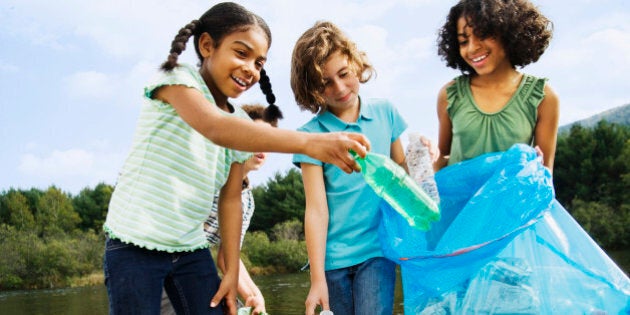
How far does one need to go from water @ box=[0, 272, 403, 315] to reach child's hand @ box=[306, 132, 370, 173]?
13.3 m

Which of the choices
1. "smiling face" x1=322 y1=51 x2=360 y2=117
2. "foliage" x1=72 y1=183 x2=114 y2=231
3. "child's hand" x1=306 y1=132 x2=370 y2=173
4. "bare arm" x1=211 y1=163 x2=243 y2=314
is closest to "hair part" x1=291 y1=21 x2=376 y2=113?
"smiling face" x1=322 y1=51 x2=360 y2=117

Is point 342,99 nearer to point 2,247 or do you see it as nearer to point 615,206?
point 615,206

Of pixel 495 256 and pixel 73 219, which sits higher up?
pixel 73 219

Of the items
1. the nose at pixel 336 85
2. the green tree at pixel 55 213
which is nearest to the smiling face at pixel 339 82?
the nose at pixel 336 85

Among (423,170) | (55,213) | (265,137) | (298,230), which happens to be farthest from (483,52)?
(55,213)

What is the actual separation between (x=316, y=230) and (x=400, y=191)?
1.26 ft

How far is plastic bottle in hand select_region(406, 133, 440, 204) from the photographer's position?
2268mm

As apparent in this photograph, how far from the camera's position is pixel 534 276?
6.82ft

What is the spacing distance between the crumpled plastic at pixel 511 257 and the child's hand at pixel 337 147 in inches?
27.0

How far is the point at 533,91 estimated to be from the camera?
2.34 meters

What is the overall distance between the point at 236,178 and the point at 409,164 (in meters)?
0.68

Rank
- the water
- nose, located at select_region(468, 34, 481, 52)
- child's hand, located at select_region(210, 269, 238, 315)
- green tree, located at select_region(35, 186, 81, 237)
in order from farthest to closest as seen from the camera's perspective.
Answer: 1. green tree, located at select_region(35, 186, 81, 237)
2. the water
3. nose, located at select_region(468, 34, 481, 52)
4. child's hand, located at select_region(210, 269, 238, 315)

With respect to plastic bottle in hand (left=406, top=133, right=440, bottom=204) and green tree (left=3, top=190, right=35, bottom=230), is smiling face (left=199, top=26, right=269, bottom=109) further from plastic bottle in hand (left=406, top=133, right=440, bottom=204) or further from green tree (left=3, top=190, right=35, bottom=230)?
green tree (left=3, top=190, right=35, bottom=230)

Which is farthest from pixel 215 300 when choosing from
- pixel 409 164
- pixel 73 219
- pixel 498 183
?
pixel 73 219
